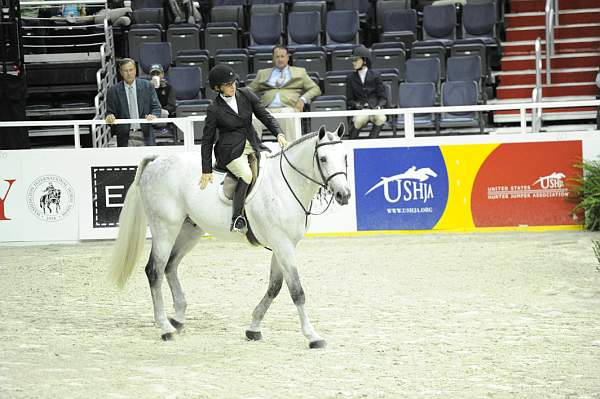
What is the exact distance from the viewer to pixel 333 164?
29.4 ft

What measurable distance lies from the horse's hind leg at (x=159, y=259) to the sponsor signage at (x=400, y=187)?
568 cm

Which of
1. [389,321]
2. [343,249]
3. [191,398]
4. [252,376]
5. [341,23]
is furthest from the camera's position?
[341,23]

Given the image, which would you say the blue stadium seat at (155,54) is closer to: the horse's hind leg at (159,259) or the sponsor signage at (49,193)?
the sponsor signage at (49,193)

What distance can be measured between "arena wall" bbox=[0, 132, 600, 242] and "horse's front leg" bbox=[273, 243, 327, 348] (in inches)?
244

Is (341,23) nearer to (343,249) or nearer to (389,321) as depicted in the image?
(343,249)

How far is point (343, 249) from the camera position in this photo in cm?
1452

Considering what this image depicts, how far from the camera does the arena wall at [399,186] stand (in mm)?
15289

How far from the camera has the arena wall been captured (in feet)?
50.2

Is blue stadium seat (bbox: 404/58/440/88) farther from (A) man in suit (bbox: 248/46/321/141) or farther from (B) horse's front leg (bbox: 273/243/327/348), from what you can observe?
(B) horse's front leg (bbox: 273/243/327/348)

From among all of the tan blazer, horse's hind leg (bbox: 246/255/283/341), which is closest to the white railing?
the tan blazer

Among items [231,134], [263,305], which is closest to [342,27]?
[231,134]

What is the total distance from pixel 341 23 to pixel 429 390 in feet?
44.2

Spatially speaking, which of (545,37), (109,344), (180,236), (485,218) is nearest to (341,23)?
(545,37)

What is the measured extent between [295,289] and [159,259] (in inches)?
60.6
